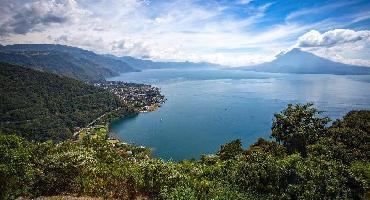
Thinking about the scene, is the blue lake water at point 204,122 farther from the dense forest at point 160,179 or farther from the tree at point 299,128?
the dense forest at point 160,179

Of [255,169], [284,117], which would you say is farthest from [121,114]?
[255,169]

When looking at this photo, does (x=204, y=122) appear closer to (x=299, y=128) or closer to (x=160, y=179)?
(x=299, y=128)

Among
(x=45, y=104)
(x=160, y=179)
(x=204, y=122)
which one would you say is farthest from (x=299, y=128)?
(x=45, y=104)

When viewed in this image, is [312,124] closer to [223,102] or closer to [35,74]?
[223,102]

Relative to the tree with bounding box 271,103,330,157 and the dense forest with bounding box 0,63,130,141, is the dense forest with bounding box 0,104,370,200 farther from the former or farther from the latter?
the dense forest with bounding box 0,63,130,141

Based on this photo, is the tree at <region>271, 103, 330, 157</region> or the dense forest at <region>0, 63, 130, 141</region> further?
the dense forest at <region>0, 63, 130, 141</region>

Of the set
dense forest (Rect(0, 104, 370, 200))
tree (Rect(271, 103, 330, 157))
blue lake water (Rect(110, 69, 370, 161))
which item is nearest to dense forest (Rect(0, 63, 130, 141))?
blue lake water (Rect(110, 69, 370, 161))

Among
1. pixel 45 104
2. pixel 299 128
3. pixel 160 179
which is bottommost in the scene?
pixel 45 104
